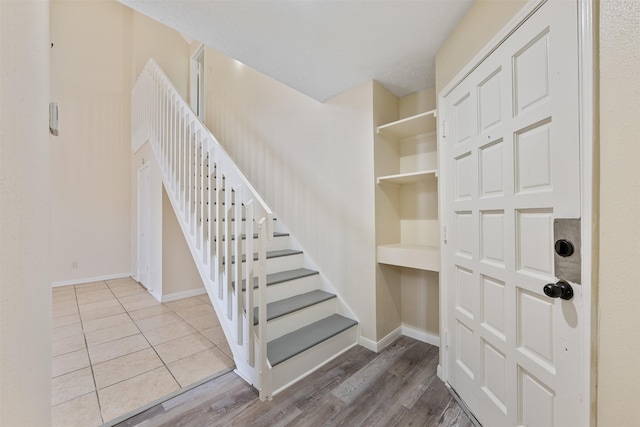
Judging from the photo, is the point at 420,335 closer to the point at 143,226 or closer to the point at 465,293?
the point at 465,293

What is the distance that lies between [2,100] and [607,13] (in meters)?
1.52

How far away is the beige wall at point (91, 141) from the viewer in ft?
14.0

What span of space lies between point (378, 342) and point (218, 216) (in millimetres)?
1705

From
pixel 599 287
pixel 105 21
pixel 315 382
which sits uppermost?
pixel 105 21

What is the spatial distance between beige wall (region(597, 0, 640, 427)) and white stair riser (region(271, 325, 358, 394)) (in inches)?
59.1

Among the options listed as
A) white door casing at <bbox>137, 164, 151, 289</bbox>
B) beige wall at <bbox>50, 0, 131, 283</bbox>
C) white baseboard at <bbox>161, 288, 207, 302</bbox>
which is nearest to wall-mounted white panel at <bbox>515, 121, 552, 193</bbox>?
white baseboard at <bbox>161, 288, 207, 302</bbox>

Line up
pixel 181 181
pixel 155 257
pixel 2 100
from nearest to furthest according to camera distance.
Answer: pixel 2 100 → pixel 181 181 → pixel 155 257

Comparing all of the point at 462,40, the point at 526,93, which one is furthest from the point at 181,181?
the point at 526,93

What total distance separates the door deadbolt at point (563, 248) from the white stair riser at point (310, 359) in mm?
1602

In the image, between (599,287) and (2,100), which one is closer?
(2,100)

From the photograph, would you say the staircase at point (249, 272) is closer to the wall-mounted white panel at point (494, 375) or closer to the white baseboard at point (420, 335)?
the white baseboard at point (420, 335)

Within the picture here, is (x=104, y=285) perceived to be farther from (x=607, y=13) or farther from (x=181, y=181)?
(x=607, y=13)

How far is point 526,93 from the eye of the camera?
111cm

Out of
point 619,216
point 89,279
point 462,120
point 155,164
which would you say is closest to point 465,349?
point 619,216
